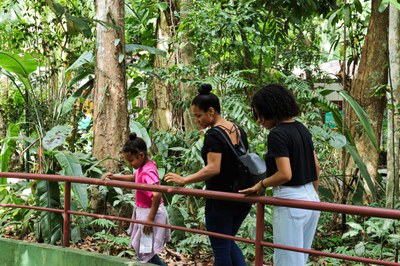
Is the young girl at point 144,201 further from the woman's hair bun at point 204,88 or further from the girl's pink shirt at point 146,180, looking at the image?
the woman's hair bun at point 204,88

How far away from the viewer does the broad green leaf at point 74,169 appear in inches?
236

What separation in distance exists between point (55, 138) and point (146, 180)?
2326 mm

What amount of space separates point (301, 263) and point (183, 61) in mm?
5679

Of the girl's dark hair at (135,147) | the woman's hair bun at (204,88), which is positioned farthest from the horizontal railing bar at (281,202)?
the woman's hair bun at (204,88)

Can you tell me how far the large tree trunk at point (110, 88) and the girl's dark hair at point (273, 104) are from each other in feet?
12.7

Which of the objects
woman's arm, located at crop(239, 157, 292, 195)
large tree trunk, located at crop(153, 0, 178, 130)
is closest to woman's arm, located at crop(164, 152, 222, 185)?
woman's arm, located at crop(239, 157, 292, 195)

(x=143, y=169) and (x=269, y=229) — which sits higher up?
(x=143, y=169)

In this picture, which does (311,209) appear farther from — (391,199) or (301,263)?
(391,199)

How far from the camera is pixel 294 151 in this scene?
131 inches

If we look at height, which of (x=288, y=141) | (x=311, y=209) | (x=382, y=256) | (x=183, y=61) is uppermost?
(x=183, y=61)

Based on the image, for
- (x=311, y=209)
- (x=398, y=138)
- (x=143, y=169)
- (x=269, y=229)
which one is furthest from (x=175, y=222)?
(x=311, y=209)

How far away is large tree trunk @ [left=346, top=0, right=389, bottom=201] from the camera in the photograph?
25.1ft

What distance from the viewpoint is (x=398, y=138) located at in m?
6.22

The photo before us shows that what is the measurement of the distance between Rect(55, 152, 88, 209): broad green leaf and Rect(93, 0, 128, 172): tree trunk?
2.26 ft
